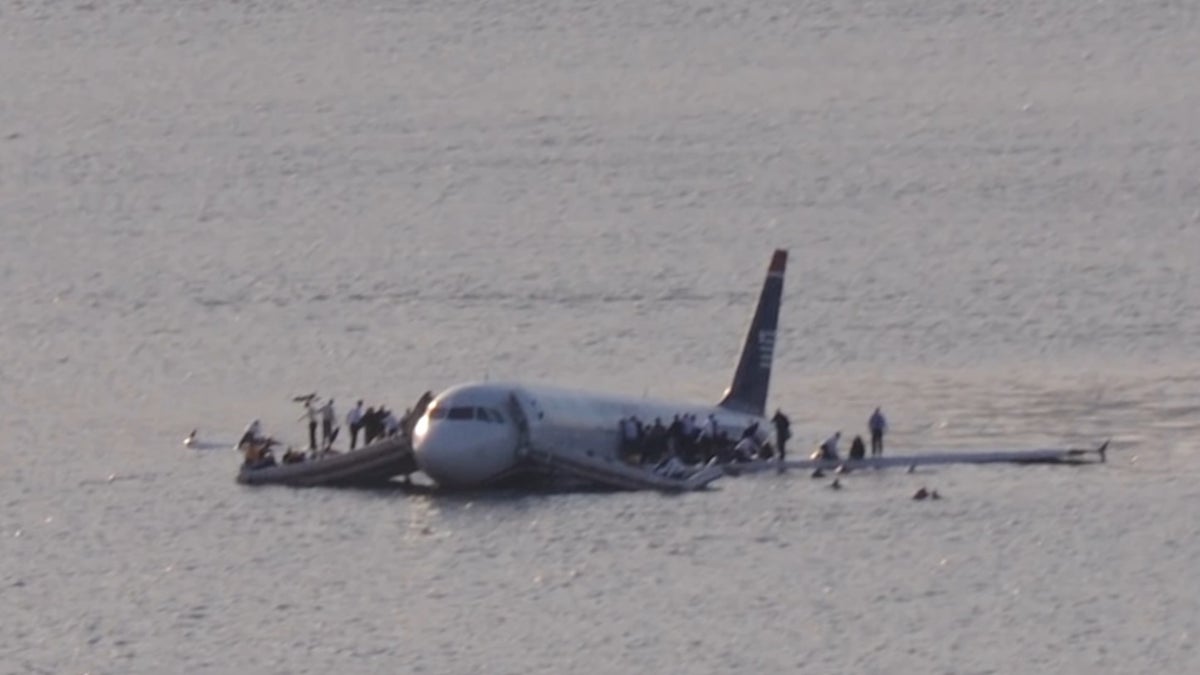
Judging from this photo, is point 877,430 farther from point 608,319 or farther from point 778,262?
point 608,319

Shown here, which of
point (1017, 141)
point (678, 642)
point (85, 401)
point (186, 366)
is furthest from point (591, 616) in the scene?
point (1017, 141)

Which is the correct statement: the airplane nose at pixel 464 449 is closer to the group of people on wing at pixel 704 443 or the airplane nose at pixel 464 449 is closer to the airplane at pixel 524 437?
the airplane at pixel 524 437

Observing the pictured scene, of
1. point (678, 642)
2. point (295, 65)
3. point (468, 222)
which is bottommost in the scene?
point (678, 642)

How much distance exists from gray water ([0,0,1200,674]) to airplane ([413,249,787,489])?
950 millimetres

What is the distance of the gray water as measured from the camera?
52.6 meters

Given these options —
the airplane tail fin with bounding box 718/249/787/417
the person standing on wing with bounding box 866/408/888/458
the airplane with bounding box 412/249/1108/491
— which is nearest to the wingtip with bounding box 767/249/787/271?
the airplane tail fin with bounding box 718/249/787/417

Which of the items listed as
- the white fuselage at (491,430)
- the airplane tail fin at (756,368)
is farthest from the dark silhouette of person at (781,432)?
the white fuselage at (491,430)

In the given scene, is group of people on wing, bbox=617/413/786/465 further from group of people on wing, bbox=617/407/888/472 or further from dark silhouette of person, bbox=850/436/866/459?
dark silhouette of person, bbox=850/436/866/459

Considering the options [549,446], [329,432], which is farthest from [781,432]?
[329,432]

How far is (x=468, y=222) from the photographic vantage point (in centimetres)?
12694

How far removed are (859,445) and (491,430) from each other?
905 cm

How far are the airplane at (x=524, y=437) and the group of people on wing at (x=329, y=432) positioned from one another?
1.47m

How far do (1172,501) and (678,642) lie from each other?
60.0 feet

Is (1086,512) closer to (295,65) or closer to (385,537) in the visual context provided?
(385,537)
